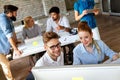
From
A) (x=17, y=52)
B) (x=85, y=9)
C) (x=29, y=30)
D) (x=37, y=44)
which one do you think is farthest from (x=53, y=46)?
(x=29, y=30)

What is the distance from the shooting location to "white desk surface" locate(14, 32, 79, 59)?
308 centimetres

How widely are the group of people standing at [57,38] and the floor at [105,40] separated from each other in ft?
2.29

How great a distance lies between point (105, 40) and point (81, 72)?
4.26 metres

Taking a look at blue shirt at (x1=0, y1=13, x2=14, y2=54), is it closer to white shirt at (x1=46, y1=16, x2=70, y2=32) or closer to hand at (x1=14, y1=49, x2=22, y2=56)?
hand at (x1=14, y1=49, x2=22, y2=56)

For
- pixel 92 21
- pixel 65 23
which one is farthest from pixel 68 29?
pixel 92 21

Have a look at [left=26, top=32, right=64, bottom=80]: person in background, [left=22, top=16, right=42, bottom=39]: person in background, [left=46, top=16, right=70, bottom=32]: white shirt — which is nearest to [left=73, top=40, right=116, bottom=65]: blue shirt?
[left=26, top=32, right=64, bottom=80]: person in background

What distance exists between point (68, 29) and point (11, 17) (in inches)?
39.5

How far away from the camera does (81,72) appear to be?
3.68 feet

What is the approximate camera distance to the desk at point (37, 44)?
3.08m

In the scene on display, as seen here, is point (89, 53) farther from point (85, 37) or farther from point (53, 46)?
point (53, 46)

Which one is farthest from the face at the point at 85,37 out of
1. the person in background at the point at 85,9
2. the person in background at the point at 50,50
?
the person in background at the point at 85,9

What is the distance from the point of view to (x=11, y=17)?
10.4 feet

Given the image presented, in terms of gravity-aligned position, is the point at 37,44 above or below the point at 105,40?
above

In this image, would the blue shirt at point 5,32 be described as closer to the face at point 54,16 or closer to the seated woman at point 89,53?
the face at point 54,16
